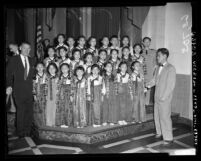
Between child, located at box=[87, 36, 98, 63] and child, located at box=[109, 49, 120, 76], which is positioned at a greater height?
child, located at box=[87, 36, 98, 63]

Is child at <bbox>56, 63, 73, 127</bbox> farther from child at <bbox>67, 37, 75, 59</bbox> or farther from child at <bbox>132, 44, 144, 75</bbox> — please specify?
child at <bbox>132, 44, 144, 75</bbox>

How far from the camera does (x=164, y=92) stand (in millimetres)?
4016

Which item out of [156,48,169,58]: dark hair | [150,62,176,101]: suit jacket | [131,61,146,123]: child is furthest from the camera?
[131,61,146,123]: child

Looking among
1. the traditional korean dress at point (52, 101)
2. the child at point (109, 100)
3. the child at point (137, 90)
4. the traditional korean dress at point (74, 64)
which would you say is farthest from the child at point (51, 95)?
the child at point (137, 90)

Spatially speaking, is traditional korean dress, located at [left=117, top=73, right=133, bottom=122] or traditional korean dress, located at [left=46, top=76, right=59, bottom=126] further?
traditional korean dress, located at [left=117, top=73, right=133, bottom=122]

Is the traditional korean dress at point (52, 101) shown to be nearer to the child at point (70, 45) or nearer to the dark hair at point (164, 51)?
the child at point (70, 45)

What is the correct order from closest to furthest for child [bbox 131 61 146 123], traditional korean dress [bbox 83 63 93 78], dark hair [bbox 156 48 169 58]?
1. dark hair [bbox 156 48 169 58]
2. traditional korean dress [bbox 83 63 93 78]
3. child [bbox 131 61 146 123]

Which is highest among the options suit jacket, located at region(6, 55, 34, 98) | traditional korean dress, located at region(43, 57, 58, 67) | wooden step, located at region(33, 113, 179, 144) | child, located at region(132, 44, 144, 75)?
child, located at region(132, 44, 144, 75)

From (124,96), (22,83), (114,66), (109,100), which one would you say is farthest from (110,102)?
(22,83)

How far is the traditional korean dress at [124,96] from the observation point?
4.29 meters

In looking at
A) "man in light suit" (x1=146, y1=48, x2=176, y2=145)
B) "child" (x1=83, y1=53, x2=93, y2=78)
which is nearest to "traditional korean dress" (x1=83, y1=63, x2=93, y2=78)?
"child" (x1=83, y1=53, x2=93, y2=78)

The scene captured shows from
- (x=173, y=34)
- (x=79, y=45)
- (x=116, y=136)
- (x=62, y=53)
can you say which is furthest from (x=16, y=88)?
(x=173, y=34)

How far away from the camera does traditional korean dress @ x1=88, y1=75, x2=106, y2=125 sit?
13.7 ft

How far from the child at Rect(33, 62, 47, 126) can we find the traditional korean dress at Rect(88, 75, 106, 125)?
0.66 metres
